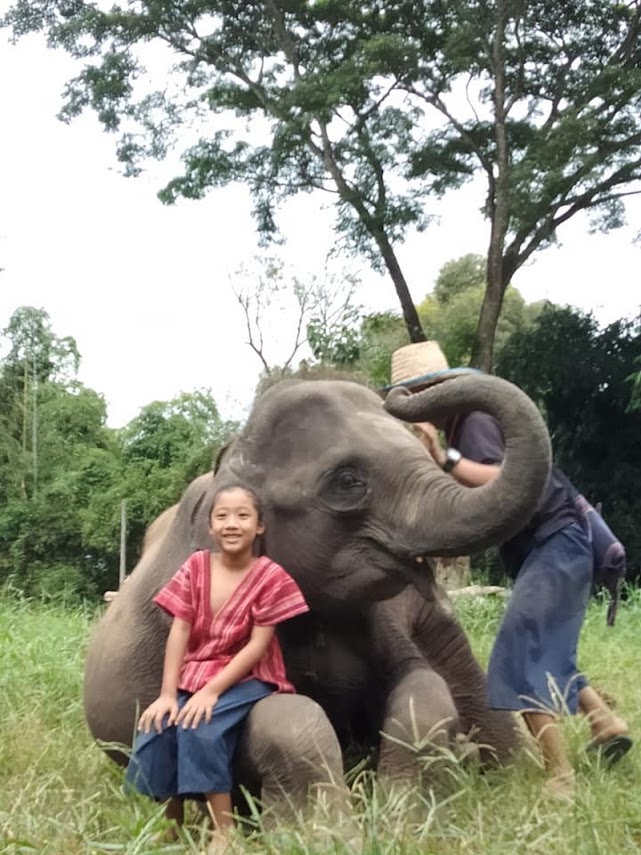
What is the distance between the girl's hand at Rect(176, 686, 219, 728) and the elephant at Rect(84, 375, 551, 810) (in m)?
0.12

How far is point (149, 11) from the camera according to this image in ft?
54.8

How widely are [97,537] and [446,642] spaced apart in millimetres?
20251

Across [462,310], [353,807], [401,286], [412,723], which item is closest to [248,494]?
[412,723]

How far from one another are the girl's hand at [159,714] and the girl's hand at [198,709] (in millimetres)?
31

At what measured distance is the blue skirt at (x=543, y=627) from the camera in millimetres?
3775

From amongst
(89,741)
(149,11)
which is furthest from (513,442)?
(149,11)

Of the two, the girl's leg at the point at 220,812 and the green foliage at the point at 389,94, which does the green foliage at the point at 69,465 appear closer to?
the green foliage at the point at 389,94

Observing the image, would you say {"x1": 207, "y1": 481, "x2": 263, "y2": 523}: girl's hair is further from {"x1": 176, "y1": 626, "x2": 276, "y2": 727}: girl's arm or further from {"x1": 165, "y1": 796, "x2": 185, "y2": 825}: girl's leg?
{"x1": 165, "y1": 796, "x2": 185, "y2": 825}: girl's leg

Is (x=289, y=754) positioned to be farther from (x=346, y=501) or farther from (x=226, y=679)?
(x=346, y=501)

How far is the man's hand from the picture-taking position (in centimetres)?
363

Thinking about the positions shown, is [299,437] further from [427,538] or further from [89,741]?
[89,741]

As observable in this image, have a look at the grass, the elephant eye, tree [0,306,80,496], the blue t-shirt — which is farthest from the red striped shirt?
tree [0,306,80,496]

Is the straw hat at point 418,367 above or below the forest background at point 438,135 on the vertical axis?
below

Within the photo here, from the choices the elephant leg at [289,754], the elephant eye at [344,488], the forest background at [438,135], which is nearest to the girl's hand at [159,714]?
the elephant leg at [289,754]
